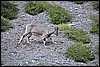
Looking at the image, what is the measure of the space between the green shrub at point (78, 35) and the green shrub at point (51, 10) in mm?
1887

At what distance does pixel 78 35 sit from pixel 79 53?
271cm

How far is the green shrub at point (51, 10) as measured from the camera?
20.0 m

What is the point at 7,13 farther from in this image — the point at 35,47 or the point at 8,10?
the point at 35,47

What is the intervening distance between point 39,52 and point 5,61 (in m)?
1.76

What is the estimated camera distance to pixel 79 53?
14852 millimetres

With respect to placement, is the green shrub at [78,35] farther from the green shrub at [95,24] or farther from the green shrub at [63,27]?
the green shrub at [95,24]

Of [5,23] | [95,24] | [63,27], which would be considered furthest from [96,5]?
[5,23]

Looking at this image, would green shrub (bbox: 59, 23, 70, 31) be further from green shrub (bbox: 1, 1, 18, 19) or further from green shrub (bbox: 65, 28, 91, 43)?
green shrub (bbox: 1, 1, 18, 19)

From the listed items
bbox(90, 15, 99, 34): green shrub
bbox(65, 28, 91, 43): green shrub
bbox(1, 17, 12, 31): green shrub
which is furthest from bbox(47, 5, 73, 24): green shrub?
bbox(1, 17, 12, 31): green shrub

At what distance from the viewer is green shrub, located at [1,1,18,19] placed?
2047 cm

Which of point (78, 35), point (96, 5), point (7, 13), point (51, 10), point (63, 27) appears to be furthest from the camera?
point (96, 5)

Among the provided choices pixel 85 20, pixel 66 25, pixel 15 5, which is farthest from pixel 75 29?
pixel 15 5

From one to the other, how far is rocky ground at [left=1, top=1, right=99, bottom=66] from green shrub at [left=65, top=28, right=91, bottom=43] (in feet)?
0.88

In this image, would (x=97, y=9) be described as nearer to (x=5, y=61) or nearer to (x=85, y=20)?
(x=85, y=20)
